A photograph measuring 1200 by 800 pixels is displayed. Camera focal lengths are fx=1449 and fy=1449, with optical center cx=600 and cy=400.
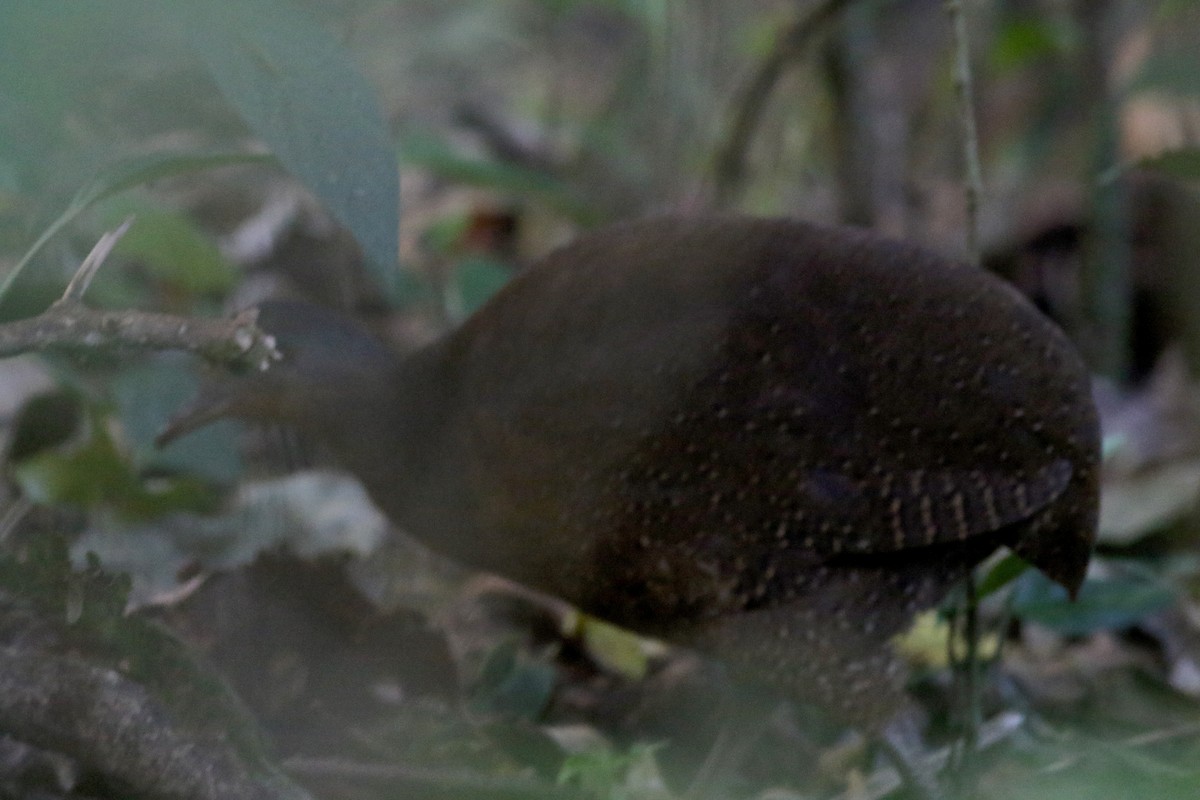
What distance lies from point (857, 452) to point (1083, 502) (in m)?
0.37

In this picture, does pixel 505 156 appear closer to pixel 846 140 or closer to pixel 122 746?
pixel 846 140

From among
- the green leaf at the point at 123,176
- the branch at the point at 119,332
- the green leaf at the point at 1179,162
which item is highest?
the green leaf at the point at 123,176

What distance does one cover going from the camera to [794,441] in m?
2.27

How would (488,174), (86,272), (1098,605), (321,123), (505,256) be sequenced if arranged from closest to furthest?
(86,272) < (321,123) < (1098,605) < (488,174) < (505,256)

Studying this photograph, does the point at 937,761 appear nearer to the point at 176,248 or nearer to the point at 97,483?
the point at 97,483

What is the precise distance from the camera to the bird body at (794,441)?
226cm

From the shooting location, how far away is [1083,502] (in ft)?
7.50

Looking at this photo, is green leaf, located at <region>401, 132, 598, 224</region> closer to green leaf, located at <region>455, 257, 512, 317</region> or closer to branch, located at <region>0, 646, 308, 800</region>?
green leaf, located at <region>455, 257, 512, 317</region>

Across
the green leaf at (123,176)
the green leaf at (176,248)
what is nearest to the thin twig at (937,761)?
the green leaf at (123,176)

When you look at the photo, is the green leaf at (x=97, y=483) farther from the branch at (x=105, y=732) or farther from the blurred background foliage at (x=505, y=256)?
the branch at (x=105, y=732)

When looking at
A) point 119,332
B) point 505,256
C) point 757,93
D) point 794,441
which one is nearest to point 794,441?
point 794,441

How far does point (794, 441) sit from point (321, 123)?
0.92 meters

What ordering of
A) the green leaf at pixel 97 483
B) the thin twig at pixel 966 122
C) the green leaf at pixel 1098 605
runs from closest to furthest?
1. the thin twig at pixel 966 122
2. the green leaf at pixel 1098 605
3. the green leaf at pixel 97 483

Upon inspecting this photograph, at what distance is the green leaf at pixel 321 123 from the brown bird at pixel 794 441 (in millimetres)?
711
